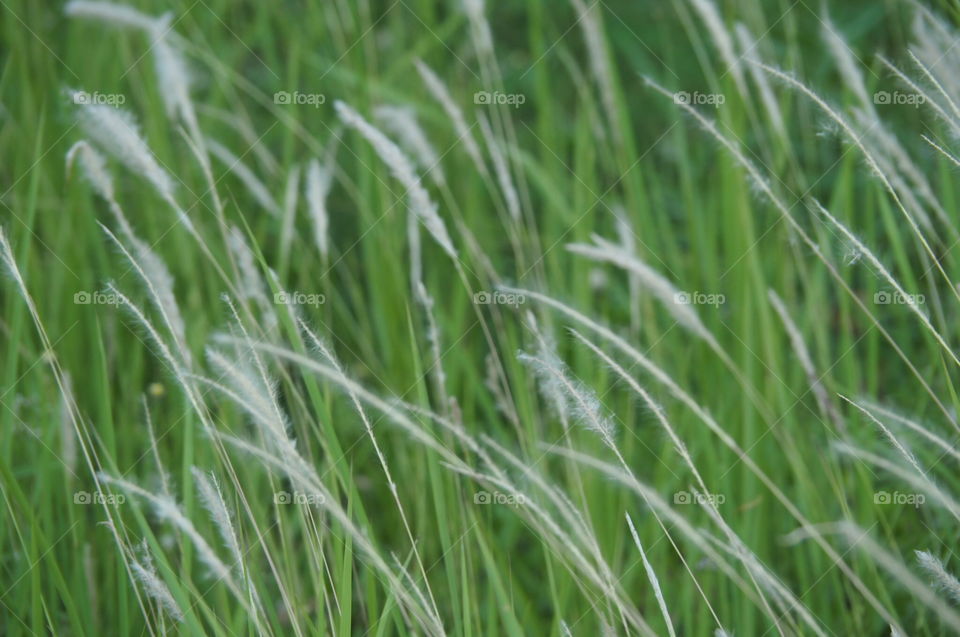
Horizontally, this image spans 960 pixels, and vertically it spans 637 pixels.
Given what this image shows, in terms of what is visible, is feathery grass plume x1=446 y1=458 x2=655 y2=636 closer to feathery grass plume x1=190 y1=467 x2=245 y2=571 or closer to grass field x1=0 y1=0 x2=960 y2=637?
grass field x1=0 y1=0 x2=960 y2=637

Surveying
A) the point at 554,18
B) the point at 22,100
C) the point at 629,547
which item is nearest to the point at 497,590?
the point at 629,547

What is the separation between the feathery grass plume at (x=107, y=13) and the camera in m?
2.24

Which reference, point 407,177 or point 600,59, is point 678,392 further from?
point 600,59

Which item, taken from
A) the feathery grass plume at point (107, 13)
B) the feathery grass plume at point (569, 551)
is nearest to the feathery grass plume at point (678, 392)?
the feathery grass plume at point (569, 551)

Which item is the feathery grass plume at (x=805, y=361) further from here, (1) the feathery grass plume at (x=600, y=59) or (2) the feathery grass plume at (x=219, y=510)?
(2) the feathery grass plume at (x=219, y=510)

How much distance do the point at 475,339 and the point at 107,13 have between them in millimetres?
1167

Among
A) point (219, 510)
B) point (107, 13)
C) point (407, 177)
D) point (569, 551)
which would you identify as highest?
point (107, 13)

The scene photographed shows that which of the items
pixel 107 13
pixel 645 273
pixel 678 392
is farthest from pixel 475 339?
pixel 107 13

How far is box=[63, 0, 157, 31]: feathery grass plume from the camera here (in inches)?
88.3

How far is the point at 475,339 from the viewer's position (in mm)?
2488

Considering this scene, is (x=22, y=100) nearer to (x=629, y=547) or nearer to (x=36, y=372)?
(x=36, y=372)

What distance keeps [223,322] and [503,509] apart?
78 centimetres

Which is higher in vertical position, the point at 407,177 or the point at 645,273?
the point at 407,177

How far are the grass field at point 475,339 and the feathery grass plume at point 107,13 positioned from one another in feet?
0.04
